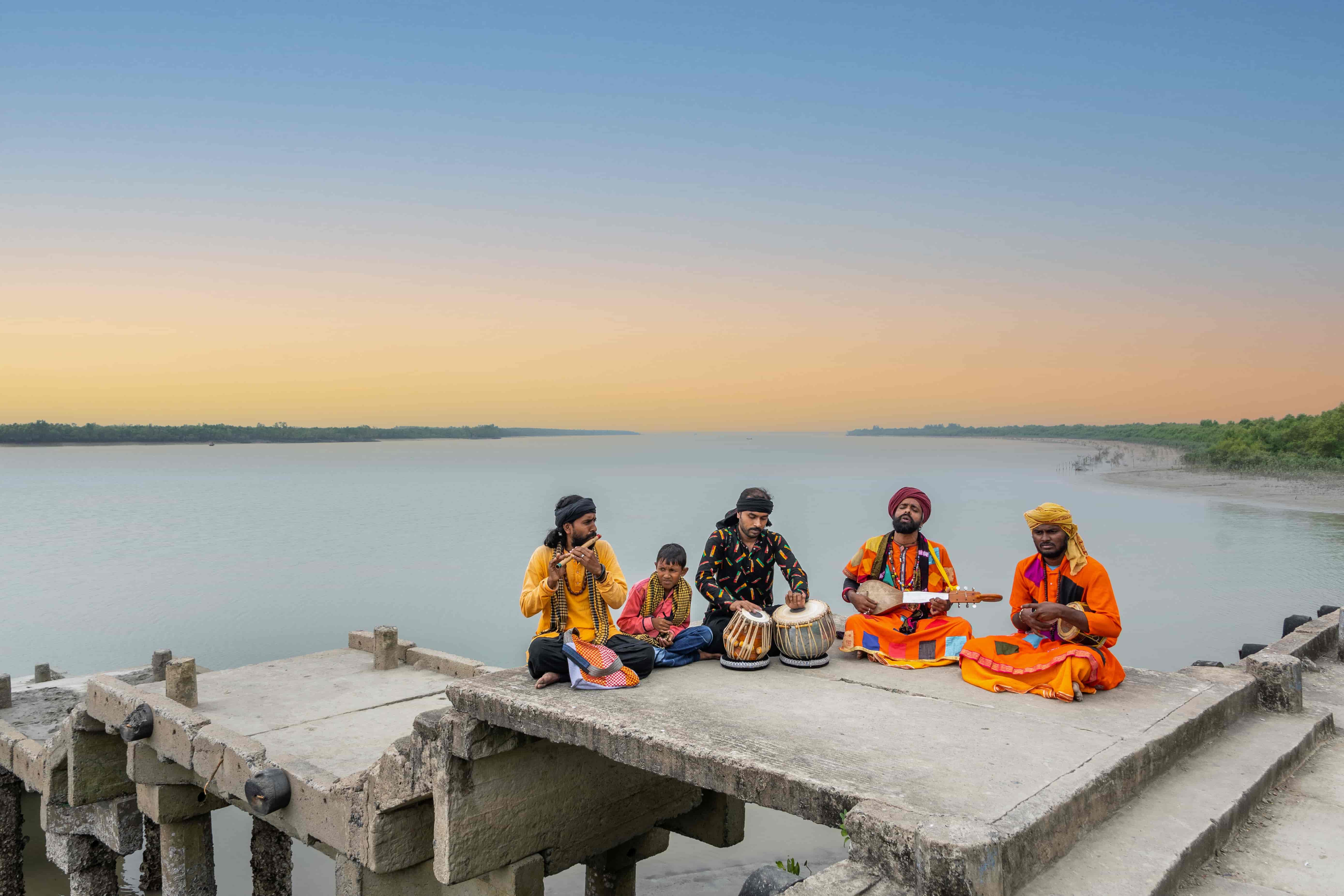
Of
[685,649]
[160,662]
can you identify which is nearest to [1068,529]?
[685,649]

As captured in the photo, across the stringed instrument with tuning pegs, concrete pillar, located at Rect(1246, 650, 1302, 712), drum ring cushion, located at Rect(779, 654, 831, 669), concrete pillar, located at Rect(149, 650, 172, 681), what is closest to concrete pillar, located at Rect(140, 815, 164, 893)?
concrete pillar, located at Rect(149, 650, 172, 681)

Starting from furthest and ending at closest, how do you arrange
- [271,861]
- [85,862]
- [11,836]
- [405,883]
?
[11,836]
[85,862]
[271,861]
[405,883]

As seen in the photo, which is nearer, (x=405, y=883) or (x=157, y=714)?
(x=405, y=883)

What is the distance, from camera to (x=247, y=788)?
27.5 ft

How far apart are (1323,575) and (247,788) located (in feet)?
132

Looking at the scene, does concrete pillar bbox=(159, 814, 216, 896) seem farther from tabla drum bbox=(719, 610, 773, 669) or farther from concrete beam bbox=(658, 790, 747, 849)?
tabla drum bbox=(719, 610, 773, 669)

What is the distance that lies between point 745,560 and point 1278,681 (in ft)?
12.5

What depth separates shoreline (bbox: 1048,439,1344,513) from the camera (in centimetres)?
5106

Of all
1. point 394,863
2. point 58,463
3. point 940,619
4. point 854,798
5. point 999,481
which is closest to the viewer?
point 854,798

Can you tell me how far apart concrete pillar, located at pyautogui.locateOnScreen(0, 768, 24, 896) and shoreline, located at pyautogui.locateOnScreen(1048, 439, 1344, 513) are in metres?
55.5

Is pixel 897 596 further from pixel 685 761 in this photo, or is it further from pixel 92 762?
pixel 92 762

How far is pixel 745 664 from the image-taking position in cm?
641

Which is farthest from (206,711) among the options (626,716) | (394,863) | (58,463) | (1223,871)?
(58,463)

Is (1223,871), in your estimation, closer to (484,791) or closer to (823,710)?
(823,710)
